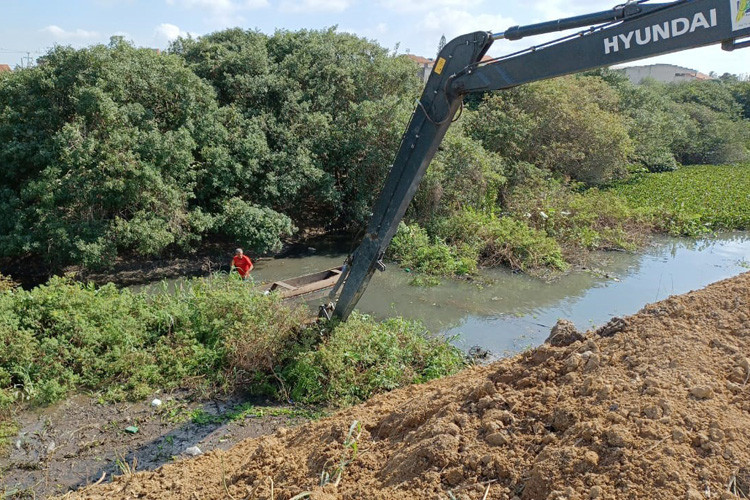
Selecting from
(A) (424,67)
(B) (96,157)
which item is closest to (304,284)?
(B) (96,157)

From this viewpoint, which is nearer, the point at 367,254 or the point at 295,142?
the point at 367,254

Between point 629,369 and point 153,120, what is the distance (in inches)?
445

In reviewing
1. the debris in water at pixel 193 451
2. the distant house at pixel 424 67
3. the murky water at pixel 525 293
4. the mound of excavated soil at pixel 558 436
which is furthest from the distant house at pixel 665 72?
the debris in water at pixel 193 451

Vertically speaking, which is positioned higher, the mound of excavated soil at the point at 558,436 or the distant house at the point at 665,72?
the distant house at the point at 665,72

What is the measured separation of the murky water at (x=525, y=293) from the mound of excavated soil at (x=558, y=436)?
13.6 ft

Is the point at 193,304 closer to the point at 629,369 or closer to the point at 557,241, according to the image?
the point at 629,369

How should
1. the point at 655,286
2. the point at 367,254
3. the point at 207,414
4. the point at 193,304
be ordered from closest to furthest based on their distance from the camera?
the point at 207,414 < the point at 367,254 < the point at 193,304 < the point at 655,286

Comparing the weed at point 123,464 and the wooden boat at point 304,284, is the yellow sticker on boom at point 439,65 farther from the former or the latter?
the weed at point 123,464

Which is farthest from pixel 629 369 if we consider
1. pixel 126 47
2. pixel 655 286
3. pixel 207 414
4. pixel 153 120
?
pixel 126 47

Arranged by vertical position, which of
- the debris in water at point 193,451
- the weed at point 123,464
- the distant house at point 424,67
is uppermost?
the distant house at point 424,67

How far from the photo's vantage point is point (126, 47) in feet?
41.2

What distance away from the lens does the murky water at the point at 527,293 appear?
10.0m

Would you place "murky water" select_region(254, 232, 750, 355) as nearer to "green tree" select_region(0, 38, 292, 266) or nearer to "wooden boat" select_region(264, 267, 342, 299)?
"wooden boat" select_region(264, 267, 342, 299)

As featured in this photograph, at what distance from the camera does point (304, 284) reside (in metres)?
11.4
